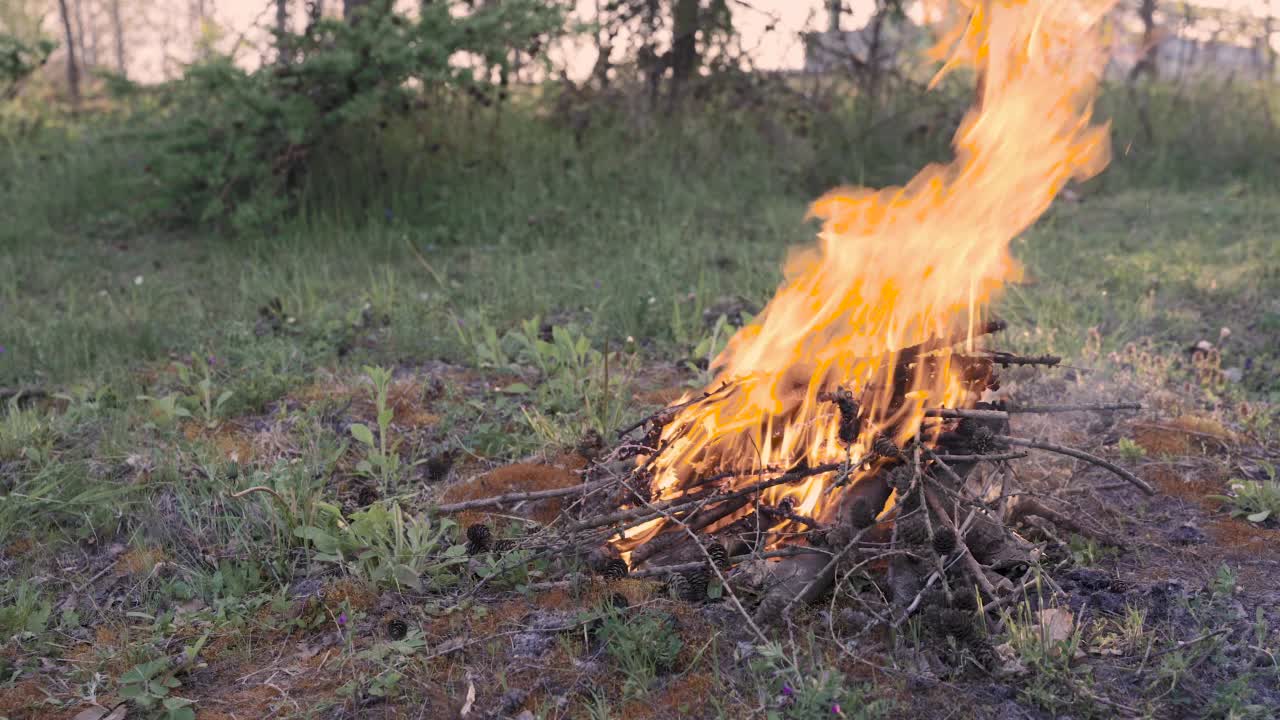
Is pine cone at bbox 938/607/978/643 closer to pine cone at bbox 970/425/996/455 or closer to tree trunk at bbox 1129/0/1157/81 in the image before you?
pine cone at bbox 970/425/996/455

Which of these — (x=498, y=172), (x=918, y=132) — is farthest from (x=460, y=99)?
(x=918, y=132)

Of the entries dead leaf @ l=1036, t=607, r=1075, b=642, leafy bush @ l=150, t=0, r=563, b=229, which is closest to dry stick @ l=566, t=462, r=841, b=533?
dead leaf @ l=1036, t=607, r=1075, b=642

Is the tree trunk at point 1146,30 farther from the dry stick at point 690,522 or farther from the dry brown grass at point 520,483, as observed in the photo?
the dry stick at point 690,522

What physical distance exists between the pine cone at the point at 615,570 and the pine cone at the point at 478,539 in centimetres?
37

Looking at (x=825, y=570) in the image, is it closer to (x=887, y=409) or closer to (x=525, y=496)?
(x=887, y=409)

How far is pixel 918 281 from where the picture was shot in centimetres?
305

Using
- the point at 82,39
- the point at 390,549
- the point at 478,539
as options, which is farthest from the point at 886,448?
the point at 82,39

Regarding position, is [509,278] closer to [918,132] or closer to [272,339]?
[272,339]

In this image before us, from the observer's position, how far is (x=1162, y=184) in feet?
29.5

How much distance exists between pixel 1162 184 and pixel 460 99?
599cm

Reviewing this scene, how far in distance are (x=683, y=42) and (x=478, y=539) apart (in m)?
6.69

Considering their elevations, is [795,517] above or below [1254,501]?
above

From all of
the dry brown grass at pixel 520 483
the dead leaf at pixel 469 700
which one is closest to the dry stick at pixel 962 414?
the dry brown grass at pixel 520 483

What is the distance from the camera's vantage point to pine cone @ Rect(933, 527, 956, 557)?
2.72 metres
